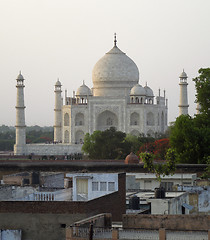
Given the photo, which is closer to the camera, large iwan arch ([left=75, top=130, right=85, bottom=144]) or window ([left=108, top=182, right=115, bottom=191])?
window ([left=108, top=182, right=115, bottom=191])

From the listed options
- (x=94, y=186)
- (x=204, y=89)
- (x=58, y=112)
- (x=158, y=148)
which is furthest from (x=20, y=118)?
(x=94, y=186)

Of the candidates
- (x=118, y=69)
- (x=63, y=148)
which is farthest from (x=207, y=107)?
(x=118, y=69)

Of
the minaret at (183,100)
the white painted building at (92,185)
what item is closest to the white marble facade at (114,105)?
the minaret at (183,100)

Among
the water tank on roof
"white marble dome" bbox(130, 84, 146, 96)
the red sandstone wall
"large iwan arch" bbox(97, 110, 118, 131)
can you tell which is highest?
"white marble dome" bbox(130, 84, 146, 96)

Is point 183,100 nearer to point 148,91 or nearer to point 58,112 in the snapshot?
point 148,91

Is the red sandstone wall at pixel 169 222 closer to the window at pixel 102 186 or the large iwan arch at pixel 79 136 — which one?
the window at pixel 102 186

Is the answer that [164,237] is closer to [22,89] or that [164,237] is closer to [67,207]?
[67,207]

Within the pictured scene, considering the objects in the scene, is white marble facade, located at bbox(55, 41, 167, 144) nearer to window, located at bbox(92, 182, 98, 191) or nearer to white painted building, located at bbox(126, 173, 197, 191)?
white painted building, located at bbox(126, 173, 197, 191)

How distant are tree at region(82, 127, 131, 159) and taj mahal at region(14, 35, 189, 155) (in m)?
13.6

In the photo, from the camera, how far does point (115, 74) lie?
7269 cm

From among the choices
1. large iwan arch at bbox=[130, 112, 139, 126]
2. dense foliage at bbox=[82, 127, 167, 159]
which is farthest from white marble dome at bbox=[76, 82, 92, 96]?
dense foliage at bbox=[82, 127, 167, 159]

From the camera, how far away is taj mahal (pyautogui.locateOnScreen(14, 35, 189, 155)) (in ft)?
218

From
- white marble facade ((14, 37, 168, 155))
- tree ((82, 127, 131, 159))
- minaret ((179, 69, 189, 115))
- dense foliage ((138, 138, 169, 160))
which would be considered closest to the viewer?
dense foliage ((138, 138, 169, 160))

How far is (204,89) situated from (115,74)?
36.6 m
